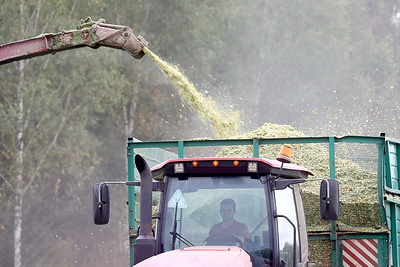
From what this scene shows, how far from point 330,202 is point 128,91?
20334mm

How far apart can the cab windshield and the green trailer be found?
1.11m

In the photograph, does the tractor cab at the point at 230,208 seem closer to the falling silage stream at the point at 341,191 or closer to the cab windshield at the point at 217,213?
the cab windshield at the point at 217,213

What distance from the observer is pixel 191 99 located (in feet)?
37.0

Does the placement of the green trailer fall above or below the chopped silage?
below

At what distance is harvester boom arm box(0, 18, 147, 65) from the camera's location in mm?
9148

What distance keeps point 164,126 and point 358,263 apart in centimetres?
1913

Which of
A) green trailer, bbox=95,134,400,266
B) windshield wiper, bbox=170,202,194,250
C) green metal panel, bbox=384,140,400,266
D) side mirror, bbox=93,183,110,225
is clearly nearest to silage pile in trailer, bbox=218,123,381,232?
green trailer, bbox=95,134,400,266

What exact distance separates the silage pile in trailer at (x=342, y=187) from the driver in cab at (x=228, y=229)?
6.41 feet

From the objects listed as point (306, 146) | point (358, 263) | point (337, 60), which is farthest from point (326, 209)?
point (337, 60)

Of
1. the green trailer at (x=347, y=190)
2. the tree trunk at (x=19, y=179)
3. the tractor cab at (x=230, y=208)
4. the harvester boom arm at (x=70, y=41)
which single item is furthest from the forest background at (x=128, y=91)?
the tractor cab at (x=230, y=208)

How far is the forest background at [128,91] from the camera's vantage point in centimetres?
2250

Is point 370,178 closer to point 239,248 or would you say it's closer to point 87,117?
point 239,248

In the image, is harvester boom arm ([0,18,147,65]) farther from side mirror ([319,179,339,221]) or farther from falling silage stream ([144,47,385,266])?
side mirror ([319,179,339,221])

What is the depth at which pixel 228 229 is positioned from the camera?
6.19 meters
